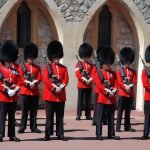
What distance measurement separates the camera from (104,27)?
1354 cm

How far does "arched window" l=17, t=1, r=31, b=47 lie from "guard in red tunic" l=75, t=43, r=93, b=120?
173 cm

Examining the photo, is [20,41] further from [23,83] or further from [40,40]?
[23,83]

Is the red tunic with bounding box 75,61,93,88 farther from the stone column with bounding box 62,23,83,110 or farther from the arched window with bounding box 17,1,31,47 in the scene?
the arched window with bounding box 17,1,31,47

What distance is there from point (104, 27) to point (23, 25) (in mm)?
Answer: 1977

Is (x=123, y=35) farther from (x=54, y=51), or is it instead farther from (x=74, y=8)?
(x=54, y=51)

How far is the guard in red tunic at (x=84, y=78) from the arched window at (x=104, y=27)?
69.7 inches

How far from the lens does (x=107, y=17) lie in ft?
44.3

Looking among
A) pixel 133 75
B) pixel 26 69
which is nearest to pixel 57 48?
pixel 26 69

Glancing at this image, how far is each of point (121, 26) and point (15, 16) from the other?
257 centimetres

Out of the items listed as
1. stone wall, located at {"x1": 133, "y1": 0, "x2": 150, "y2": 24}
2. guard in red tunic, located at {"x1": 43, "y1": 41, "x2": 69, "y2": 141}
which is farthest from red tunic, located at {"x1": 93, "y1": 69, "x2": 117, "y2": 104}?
stone wall, located at {"x1": 133, "y1": 0, "x2": 150, "y2": 24}
